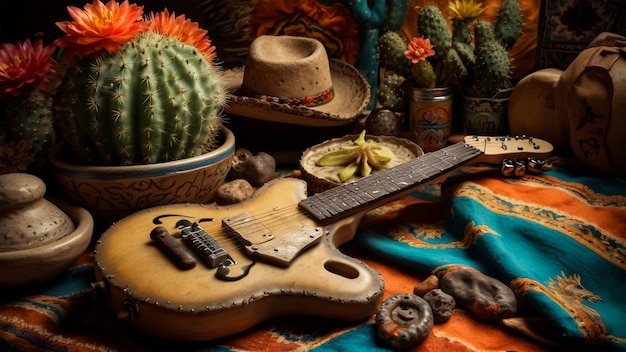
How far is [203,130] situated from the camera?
1.29 metres

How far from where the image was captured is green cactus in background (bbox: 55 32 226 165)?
3.83 ft

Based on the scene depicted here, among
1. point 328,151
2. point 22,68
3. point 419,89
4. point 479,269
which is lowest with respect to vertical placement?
point 479,269

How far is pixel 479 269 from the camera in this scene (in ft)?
3.73

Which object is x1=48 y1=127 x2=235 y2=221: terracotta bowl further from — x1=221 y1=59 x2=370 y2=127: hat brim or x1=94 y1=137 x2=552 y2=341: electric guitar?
x1=221 y1=59 x2=370 y2=127: hat brim

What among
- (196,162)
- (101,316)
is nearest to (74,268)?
(101,316)

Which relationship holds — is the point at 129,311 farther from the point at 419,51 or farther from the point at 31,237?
the point at 419,51

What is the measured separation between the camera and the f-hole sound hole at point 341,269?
998mm

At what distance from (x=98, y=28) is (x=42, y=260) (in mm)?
483

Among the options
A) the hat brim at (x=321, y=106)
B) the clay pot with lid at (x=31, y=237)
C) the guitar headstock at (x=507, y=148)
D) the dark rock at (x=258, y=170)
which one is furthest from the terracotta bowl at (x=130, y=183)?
the guitar headstock at (x=507, y=148)

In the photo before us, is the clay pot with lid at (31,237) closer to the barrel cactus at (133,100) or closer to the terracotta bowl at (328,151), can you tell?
the barrel cactus at (133,100)

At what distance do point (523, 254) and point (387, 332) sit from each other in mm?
406

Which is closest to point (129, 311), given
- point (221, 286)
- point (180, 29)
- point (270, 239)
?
point (221, 286)

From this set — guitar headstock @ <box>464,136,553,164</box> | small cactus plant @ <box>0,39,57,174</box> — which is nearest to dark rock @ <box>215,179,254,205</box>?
small cactus plant @ <box>0,39,57,174</box>

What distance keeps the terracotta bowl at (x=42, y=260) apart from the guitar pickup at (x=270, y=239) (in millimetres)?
282
